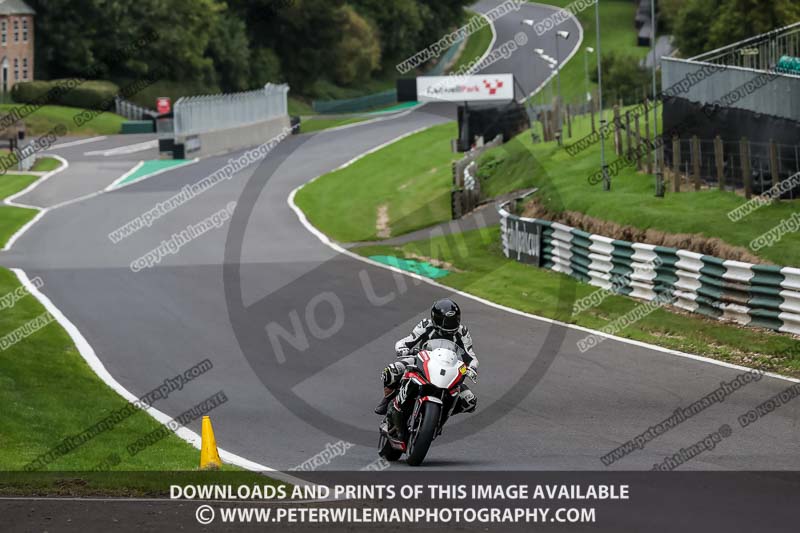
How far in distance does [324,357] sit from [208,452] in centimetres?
783

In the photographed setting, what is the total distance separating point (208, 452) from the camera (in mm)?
13195

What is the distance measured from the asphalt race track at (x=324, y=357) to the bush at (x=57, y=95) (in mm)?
37271

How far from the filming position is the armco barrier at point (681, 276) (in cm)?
2105

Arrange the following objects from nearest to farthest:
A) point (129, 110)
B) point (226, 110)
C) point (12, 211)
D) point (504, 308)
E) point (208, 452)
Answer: point (208, 452), point (504, 308), point (12, 211), point (226, 110), point (129, 110)

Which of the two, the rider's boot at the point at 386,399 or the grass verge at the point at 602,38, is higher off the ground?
the grass verge at the point at 602,38

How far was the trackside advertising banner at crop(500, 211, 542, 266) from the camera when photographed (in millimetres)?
30094

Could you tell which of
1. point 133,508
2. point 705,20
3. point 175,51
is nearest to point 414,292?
point 133,508

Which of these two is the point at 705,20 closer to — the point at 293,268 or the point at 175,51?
the point at 175,51

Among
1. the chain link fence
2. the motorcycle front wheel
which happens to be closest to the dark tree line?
the chain link fence

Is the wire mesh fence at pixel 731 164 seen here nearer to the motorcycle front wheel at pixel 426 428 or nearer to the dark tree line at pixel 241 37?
the motorcycle front wheel at pixel 426 428

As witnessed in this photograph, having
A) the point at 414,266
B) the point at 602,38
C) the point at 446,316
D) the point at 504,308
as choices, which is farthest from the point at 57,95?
the point at 446,316

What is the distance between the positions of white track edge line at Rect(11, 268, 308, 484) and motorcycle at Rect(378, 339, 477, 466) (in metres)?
1.30

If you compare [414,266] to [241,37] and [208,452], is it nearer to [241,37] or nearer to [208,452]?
[208,452]

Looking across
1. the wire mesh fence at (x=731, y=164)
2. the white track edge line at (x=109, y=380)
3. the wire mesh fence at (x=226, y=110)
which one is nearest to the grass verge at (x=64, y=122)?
the wire mesh fence at (x=226, y=110)
